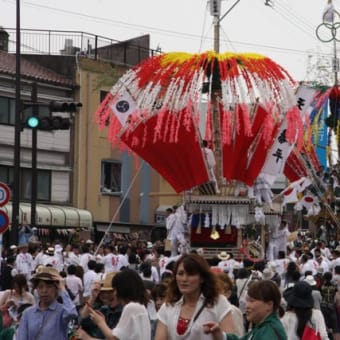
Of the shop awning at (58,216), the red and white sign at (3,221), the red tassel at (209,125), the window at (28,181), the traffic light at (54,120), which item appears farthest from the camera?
the window at (28,181)

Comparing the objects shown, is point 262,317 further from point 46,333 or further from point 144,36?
point 144,36

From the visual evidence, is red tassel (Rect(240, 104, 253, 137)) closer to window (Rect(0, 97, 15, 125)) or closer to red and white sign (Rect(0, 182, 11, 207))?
red and white sign (Rect(0, 182, 11, 207))

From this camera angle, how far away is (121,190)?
145ft

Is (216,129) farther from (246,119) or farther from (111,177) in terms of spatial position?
(111,177)

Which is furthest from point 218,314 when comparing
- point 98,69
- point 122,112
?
point 98,69

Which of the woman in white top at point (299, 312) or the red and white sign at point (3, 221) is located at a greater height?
the red and white sign at point (3, 221)

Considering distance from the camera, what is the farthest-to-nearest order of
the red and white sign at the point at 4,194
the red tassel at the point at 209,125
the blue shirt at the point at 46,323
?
the red tassel at the point at 209,125, the red and white sign at the point at 4,194, the blue shirt at the point at 46,323

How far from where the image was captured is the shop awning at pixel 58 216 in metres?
37.9

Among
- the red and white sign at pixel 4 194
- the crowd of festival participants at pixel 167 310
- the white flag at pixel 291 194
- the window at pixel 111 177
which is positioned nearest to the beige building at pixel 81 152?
the window at pixel 111 177

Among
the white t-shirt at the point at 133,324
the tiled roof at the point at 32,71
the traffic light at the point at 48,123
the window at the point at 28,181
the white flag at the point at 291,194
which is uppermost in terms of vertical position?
the tiled roof at the point at 32,71

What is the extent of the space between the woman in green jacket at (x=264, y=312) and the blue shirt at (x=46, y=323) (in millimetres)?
1643

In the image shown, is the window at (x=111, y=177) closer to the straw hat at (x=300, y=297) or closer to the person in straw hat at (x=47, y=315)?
the straw hat at (x=300, y=297)

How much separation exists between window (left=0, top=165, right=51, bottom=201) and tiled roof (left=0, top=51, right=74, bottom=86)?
11.2 feet

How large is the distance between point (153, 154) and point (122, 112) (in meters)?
1.27
